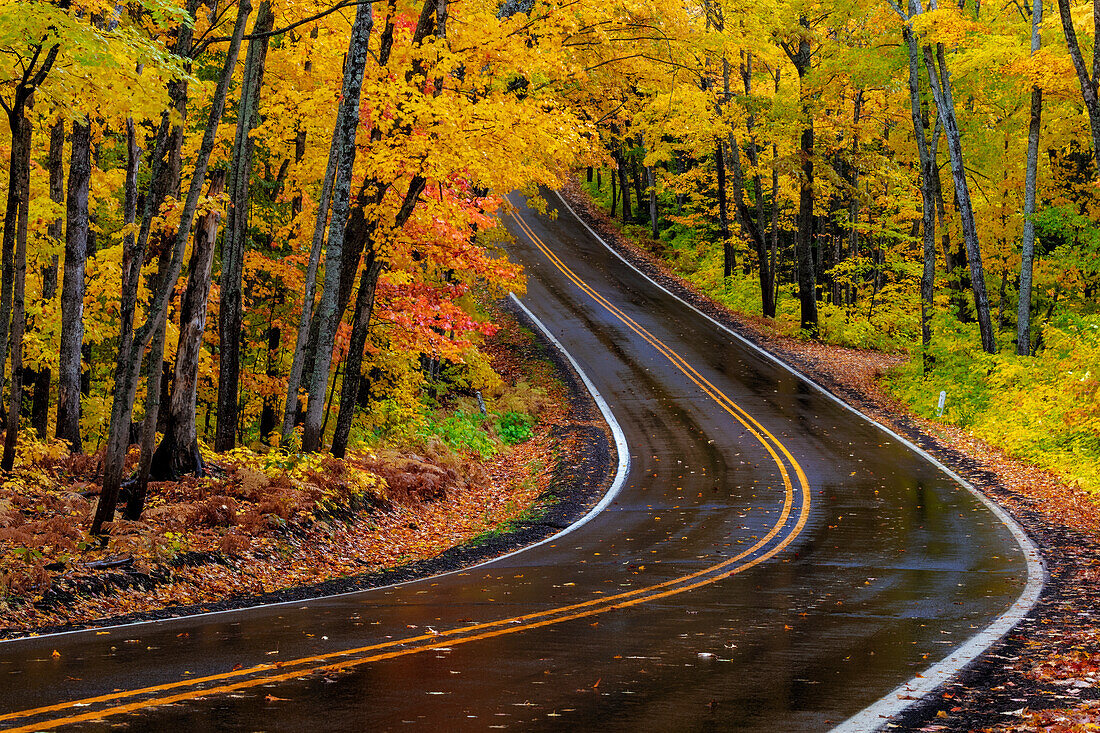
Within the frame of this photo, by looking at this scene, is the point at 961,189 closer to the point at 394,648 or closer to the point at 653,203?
the point at 394,648

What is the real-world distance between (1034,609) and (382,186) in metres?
12.0

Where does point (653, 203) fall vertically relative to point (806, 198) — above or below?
above

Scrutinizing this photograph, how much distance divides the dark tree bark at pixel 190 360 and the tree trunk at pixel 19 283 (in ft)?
7.74

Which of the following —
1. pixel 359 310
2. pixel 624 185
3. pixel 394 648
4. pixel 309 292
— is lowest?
pixel 394 648

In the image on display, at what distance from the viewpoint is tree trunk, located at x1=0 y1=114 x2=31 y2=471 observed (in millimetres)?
13149

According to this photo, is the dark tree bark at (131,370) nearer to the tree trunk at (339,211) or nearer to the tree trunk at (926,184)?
the tree trunk at (339,211)

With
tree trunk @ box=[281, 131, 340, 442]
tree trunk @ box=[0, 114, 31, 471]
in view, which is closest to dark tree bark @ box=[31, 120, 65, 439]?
tree trunk @ box=[0, 114, 31, 471]

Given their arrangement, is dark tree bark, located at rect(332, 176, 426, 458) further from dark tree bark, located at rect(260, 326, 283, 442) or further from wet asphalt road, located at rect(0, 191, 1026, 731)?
wet asphalt road, located at rect(0, 191, 1026, 731)

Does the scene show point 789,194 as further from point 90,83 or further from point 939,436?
point 90,83

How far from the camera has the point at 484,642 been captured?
794 cm

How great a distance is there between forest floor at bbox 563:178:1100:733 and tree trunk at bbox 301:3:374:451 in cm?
1116

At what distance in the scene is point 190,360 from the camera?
13570mm

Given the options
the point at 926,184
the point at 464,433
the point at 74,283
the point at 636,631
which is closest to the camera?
the point at 636,631

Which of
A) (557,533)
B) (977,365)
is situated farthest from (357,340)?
(977,365)
